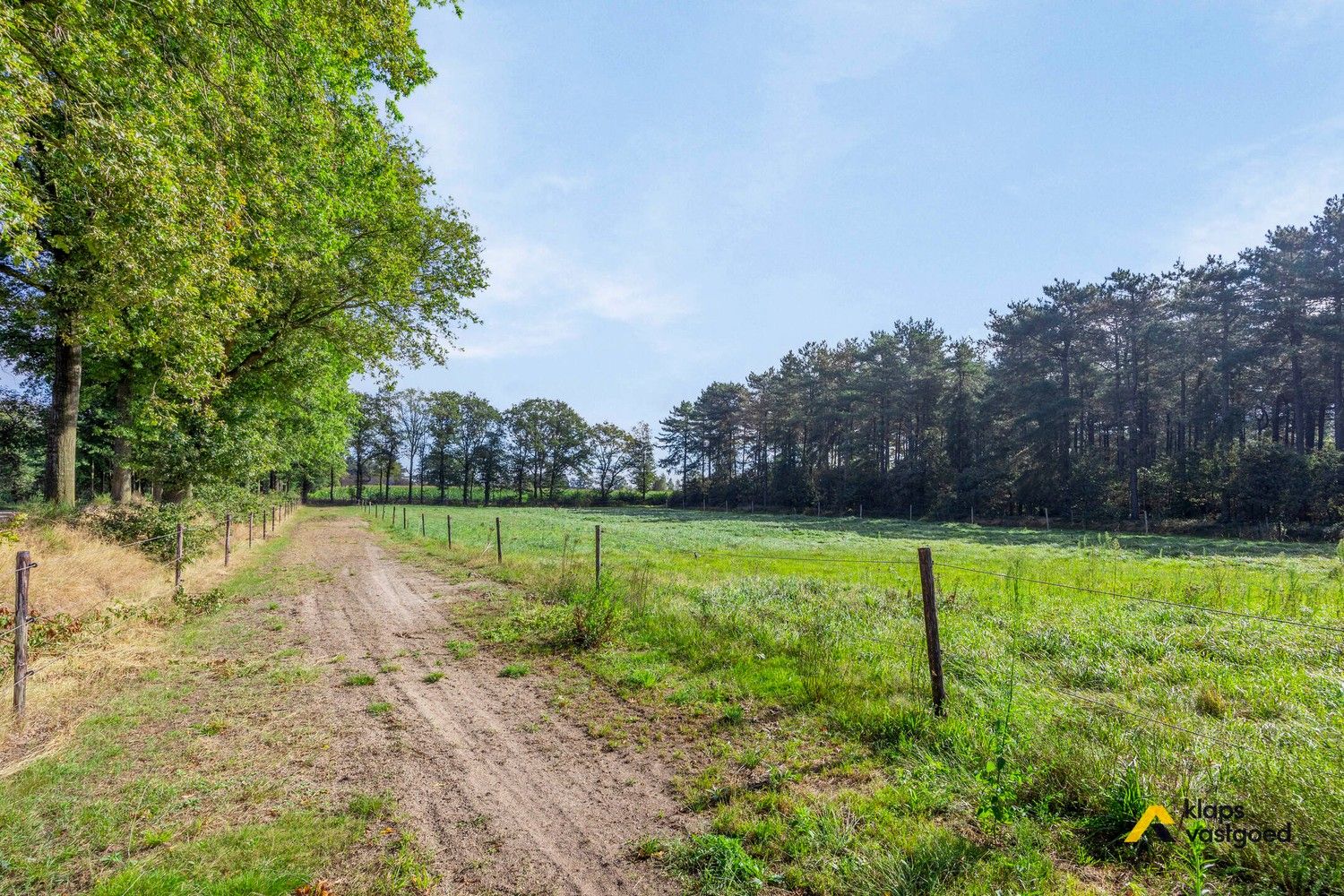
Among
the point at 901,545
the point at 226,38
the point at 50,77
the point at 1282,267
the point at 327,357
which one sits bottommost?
the point at 901,545

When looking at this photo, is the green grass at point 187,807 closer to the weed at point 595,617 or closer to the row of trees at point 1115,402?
the weed at point 595,617

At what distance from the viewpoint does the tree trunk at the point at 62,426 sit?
13.3 m

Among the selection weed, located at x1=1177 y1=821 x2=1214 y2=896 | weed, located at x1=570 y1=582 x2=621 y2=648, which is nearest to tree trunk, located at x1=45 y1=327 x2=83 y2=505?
weed, located at x1=570 y1=582 x2=621 y2=648

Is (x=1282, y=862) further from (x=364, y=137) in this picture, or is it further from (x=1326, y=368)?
(x=1326, y=368)

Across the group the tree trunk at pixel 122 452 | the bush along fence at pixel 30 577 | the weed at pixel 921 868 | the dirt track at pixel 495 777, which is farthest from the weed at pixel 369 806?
the tree trunk at pixel 122 452

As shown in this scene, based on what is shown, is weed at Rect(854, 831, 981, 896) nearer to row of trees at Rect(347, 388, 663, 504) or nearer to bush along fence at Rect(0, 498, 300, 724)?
bush along fence at Rect(0, 498, 300, 724)

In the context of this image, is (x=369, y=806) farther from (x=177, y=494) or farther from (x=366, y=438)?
(x=366, y=438)

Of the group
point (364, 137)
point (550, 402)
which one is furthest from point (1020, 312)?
point (550, 402)

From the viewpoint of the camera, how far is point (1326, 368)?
37500 mm

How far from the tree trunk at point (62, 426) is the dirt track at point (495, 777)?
A: 36.3ft

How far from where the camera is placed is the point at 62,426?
13.4 m

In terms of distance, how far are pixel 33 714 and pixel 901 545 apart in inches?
924

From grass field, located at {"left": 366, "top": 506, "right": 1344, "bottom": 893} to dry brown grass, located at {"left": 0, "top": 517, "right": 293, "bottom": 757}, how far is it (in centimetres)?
456

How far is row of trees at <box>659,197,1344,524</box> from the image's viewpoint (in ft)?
109
